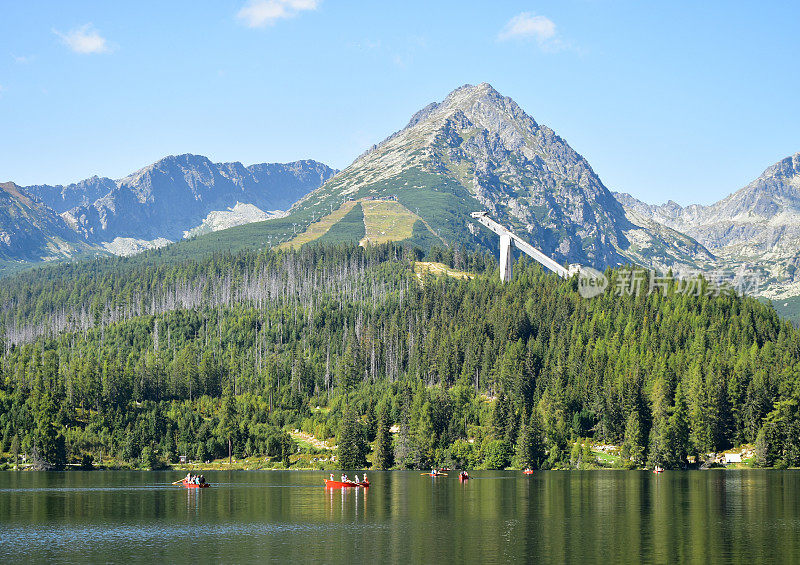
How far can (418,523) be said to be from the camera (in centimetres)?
11388

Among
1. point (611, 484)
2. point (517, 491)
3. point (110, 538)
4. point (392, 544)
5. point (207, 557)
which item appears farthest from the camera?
point (611, 484)

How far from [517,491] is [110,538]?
74499 mm

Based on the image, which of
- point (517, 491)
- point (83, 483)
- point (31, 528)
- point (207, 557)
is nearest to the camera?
point (207, 557)

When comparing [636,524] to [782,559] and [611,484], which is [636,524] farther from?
[611,484]

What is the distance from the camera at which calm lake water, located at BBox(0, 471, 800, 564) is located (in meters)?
89.8

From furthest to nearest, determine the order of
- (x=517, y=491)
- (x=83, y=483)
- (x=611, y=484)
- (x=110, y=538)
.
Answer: (x=83, y=483) → (x=611, y=484) → (x=517, y=491) → (x=110, y=538)

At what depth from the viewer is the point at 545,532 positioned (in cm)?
10275

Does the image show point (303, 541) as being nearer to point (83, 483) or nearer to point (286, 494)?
point (286, 494)

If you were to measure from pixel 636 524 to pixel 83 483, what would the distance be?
418 ft

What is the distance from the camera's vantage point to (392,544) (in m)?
96.9

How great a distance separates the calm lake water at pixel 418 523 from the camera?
89750 millimetres

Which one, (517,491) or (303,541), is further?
(517,491)

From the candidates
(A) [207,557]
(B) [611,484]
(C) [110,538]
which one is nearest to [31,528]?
(C) [110,538]

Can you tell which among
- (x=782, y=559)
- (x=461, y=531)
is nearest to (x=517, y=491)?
(x=461, y=531)
